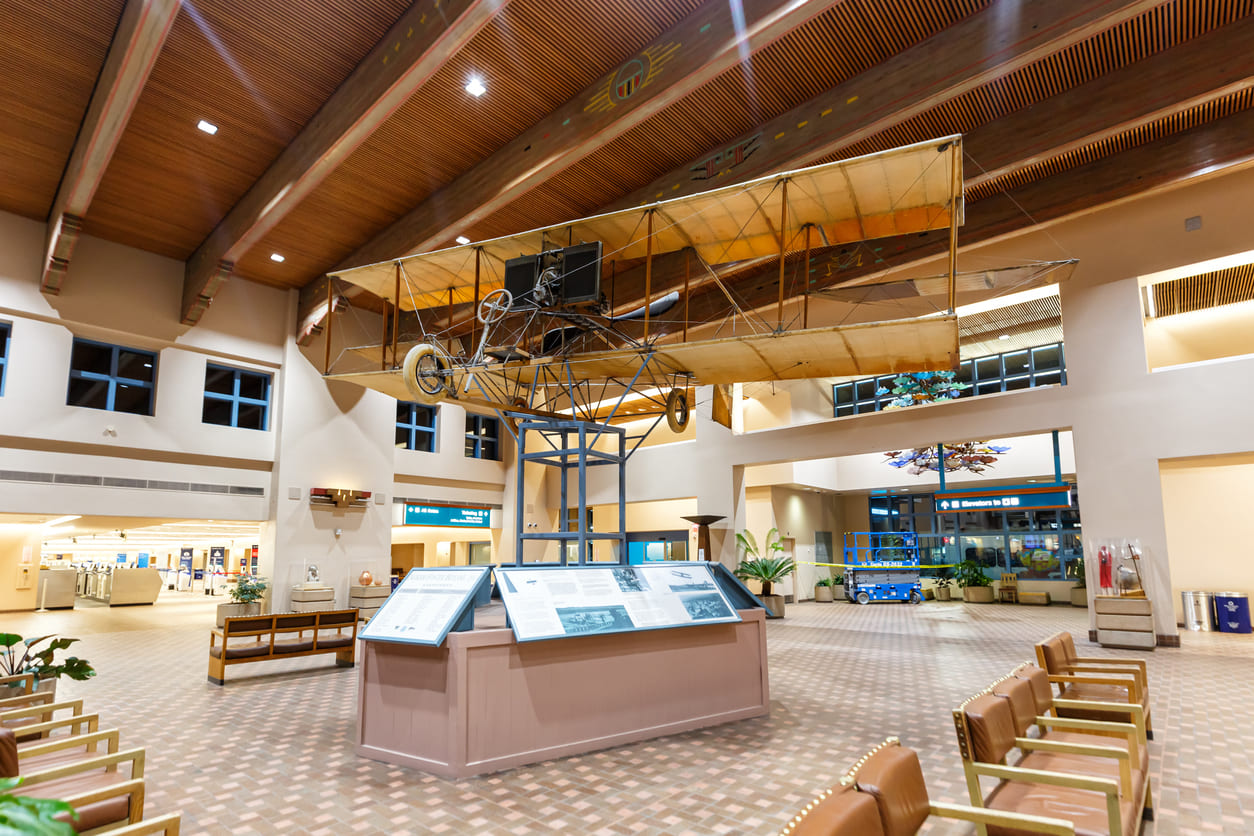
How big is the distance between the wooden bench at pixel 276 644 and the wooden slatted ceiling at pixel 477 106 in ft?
21.6

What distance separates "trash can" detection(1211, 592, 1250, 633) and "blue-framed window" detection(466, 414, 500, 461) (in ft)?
55.4

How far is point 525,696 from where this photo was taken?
16.8 ft

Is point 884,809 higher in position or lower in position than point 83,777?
higher

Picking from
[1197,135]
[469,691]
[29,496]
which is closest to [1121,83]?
[1197,135]

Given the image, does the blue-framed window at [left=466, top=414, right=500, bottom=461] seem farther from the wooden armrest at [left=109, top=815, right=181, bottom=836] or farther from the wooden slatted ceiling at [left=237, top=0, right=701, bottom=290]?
the wooden armrest at [left=109, top=815, right=181, bottom=836]

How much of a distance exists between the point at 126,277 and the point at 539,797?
13.8 meters

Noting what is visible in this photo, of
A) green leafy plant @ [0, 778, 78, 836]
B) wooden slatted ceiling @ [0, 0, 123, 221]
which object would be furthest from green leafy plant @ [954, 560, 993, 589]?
green leafy plant @ [0, 778, 78, 836]

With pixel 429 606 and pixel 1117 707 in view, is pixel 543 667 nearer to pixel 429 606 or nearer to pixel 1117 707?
pixel 429 606

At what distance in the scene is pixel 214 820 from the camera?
164 inches

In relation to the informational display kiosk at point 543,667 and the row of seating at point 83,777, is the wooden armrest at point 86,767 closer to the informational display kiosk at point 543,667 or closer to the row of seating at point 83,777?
the row of seating at point 83,777

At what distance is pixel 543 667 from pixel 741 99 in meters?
7.39

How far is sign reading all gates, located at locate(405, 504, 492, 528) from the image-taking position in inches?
724

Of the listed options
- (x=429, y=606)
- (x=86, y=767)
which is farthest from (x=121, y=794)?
(x=429, y=606)

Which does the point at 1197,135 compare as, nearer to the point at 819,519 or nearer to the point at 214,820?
the point at 214,820
